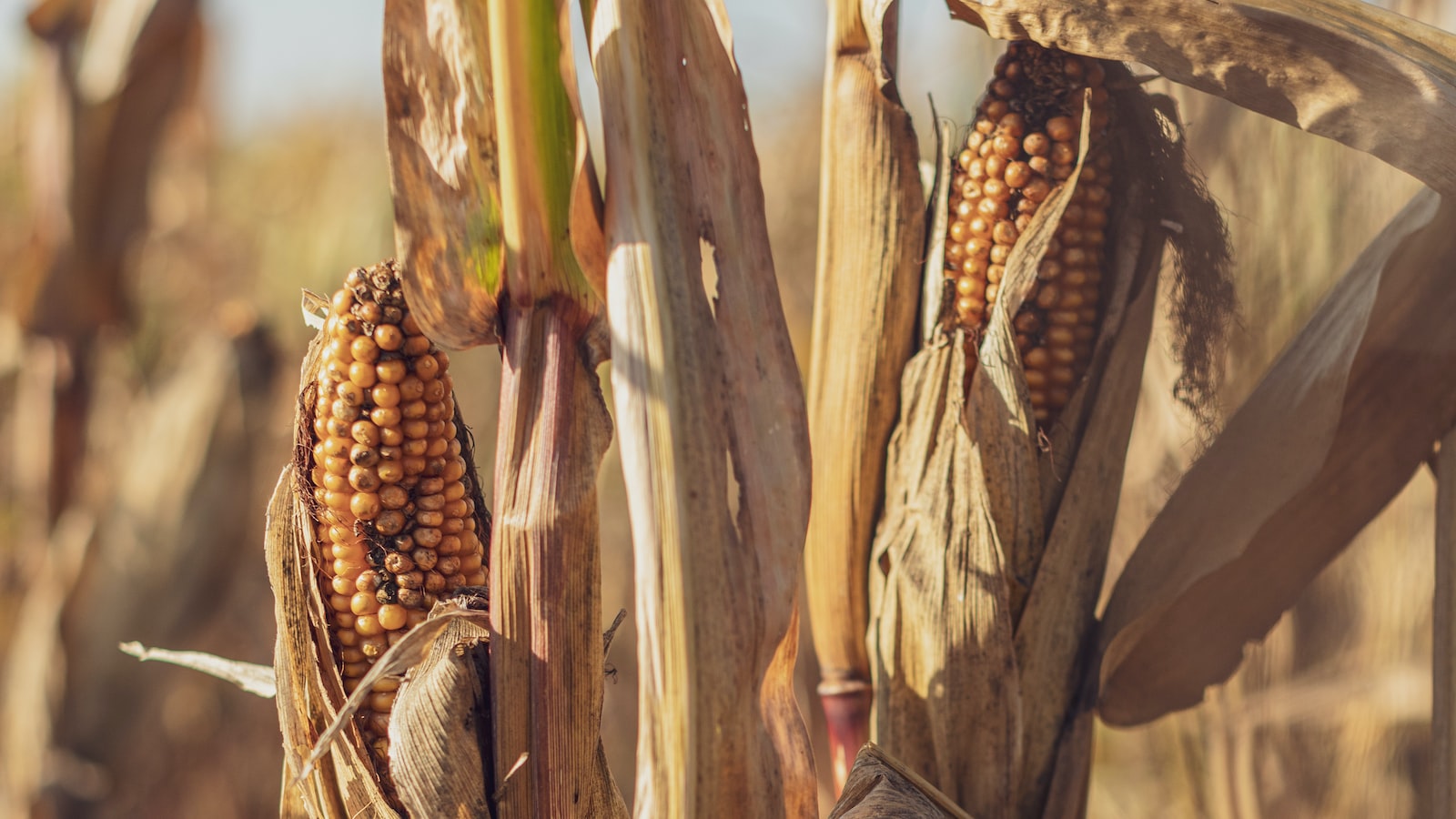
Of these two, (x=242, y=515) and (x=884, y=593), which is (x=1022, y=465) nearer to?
(x=884, y=593)

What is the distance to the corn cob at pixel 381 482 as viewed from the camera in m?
0.60

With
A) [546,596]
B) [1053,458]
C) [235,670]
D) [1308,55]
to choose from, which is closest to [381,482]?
[546,596]

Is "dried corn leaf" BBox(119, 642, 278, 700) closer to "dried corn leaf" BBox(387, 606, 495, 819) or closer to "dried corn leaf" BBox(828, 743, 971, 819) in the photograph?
"dried corn leaf" BBox(387, 606, 495, 819)

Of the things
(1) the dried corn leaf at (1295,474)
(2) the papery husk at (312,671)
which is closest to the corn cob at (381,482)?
(2) the papery husk at (312,671)

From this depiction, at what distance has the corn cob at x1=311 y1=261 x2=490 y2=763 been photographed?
0.60m

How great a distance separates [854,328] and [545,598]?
374 millimetres

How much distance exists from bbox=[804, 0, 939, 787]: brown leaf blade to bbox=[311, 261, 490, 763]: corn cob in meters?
0.32

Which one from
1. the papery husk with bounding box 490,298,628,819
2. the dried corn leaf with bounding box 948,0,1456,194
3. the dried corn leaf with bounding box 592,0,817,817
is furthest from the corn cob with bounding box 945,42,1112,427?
the papery husk with bounding box 490,298,628,819

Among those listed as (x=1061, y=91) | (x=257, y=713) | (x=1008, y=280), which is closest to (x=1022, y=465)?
(x=1008, y=280)

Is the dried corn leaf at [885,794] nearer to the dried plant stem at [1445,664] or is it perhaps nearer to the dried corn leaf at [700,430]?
the dried corn leaf at [700,430]

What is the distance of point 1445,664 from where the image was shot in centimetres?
72

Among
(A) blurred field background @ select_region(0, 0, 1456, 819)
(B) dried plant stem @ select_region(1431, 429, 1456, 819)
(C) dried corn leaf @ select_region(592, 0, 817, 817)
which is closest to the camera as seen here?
(C) dried corn leaf @ select_region(592, 0, 817, 817)

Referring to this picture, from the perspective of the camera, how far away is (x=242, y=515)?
230 cm

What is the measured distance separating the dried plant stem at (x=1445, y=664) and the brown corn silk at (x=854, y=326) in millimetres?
406
